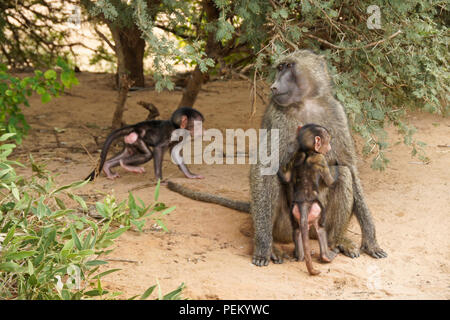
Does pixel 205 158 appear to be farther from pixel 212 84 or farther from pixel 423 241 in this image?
pixel 212 84

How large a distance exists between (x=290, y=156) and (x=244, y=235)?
0.79 m

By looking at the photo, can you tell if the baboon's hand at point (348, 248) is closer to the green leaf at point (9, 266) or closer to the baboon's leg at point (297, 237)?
the baboon's leg at point (297, 237)

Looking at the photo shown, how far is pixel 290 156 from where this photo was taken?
12.5 feet

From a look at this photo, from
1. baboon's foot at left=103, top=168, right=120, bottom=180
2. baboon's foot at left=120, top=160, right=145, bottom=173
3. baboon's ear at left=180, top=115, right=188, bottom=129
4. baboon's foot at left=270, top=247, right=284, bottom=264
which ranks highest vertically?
baboon's ear at left=180, top=115, right=188, bottom=129

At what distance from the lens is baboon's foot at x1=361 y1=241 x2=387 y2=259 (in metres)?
3.91

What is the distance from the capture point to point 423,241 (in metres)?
4.06

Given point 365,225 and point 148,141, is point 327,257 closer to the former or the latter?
point 365,225

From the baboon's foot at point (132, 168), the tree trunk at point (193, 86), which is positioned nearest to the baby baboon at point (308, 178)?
the baboon's foot at point (132, 168)

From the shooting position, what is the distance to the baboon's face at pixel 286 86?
3.78m

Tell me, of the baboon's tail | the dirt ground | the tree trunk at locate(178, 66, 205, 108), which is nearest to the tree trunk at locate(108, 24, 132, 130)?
the dirt ground

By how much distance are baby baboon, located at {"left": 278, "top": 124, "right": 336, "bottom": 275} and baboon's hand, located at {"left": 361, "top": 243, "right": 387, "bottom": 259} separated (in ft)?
1.21

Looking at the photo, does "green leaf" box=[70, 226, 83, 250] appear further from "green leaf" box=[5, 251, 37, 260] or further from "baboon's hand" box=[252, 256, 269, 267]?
"baboon's hand" box=[252, 256, 269, 267]

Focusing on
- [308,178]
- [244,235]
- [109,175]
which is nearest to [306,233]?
[308,178]

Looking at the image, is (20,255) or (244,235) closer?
(20,255)
